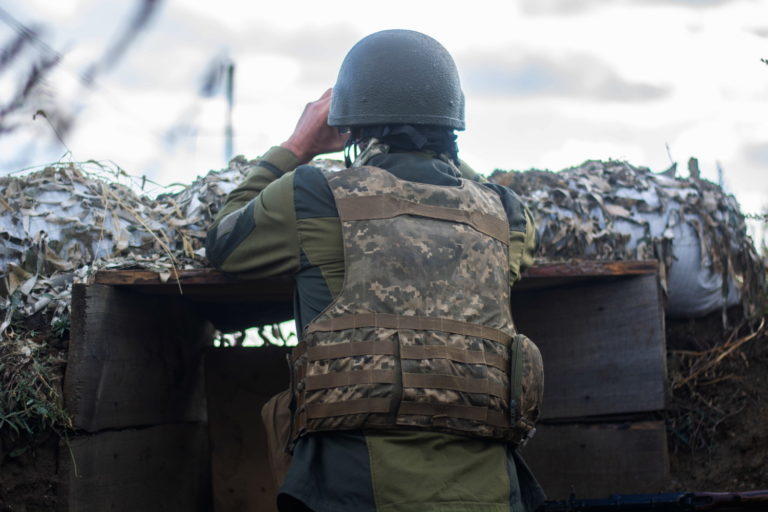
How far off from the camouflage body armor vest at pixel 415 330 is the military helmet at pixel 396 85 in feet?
0.90

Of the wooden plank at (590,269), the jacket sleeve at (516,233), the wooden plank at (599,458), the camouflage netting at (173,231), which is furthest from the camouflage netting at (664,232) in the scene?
the jacket sleeve at (516,233)

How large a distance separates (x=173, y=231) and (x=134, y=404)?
27.6 inches

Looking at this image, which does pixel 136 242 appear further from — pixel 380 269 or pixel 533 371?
pixel 533 371

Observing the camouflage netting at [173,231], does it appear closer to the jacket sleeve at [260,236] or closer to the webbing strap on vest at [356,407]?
the jacket sleeve at [260,236]

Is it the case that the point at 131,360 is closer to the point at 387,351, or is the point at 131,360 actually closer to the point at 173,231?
the point at 173,231

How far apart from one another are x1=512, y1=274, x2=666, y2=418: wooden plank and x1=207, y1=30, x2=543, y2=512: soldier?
1.01 metres

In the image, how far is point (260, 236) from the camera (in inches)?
108

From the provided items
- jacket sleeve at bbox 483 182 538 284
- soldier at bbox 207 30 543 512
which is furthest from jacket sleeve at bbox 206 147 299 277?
jacket sleeve at bbox 483 182 538 284

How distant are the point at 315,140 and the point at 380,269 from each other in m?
0.83

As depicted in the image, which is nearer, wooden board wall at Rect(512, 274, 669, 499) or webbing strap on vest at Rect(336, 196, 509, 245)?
webbing strap on vest at Rect(336, 196, 509, 245)

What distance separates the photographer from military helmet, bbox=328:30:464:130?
114 inches

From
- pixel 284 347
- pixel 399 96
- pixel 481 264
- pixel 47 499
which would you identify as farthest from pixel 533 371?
pixel 284 347

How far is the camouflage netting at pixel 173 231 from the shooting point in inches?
135

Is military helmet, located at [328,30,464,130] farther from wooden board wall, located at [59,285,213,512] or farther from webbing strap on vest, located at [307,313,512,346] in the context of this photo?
wooden board wall, located at [59,285,213,512]
